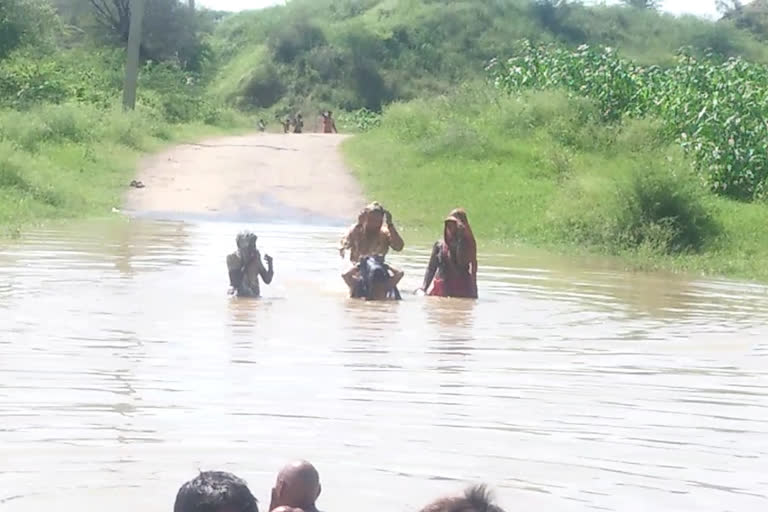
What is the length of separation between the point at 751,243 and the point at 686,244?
936 mm

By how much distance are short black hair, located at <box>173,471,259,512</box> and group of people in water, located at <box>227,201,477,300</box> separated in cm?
1064

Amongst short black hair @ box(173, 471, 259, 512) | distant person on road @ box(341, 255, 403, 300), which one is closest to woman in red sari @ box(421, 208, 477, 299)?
distant person on road @ box(341, 255, 403, 300)

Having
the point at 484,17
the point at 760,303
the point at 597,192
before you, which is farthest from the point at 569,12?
the point at 760,303

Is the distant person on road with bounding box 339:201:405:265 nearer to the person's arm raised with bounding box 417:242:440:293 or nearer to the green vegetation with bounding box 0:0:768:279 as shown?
the person's arm raised with bounding box 417:242:440:293

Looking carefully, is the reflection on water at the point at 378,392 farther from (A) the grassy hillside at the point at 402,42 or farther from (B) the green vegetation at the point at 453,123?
(A) the grassy hillside at the point at 402,42

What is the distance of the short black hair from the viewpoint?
11.9ft

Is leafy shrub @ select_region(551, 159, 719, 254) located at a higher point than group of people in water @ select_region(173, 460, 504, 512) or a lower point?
higher

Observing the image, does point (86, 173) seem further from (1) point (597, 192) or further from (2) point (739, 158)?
(2) point (739, 158)

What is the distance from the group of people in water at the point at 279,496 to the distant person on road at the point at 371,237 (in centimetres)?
1078

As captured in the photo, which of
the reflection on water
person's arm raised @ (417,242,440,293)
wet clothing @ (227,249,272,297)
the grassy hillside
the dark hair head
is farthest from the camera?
the grassy hillside

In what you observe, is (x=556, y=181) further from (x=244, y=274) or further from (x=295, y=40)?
(x=295, y=40)

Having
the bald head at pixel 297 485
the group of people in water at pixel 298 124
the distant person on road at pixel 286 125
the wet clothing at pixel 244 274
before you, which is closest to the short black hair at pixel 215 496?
the bald head at pixel 297 485

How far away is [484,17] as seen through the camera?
59.1 metres

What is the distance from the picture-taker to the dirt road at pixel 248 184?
79.6ft
